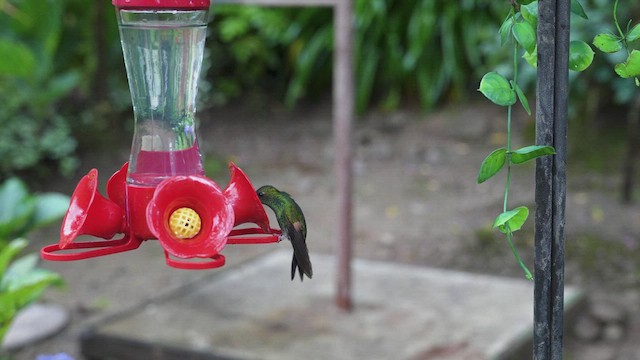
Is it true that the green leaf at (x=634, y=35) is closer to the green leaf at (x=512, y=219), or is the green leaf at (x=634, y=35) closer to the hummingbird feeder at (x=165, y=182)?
the green leaf at (x=512, y=219)

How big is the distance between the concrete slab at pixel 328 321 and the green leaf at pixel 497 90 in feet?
7.37

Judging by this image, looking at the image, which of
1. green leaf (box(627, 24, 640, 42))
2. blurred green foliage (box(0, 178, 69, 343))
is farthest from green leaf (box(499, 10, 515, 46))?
blurred green foliage (box(0, 178, 69, 343))

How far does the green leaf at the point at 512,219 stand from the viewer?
3.31 ft

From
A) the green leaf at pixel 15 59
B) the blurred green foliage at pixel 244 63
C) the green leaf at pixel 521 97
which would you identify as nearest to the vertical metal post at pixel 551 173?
the green leaf at pixel 521 97

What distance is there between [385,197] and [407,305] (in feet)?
7.49

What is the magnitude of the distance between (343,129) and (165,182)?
2.45m

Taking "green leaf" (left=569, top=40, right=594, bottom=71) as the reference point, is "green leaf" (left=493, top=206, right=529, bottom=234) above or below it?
below

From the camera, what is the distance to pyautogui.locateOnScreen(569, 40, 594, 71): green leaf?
42.8 inches

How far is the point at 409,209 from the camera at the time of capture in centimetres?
571

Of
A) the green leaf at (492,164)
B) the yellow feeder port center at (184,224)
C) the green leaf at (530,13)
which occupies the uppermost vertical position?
the green leaf at (530,13)

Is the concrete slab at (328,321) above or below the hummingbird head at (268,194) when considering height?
below

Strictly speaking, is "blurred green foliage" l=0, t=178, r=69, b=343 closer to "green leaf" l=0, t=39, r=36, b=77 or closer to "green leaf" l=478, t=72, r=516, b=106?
"green leaf" l=478, t=72, r=516, b=106

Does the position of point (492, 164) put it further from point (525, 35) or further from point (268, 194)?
point (268, 194)

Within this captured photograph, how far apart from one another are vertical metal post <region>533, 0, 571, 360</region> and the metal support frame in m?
2.45
